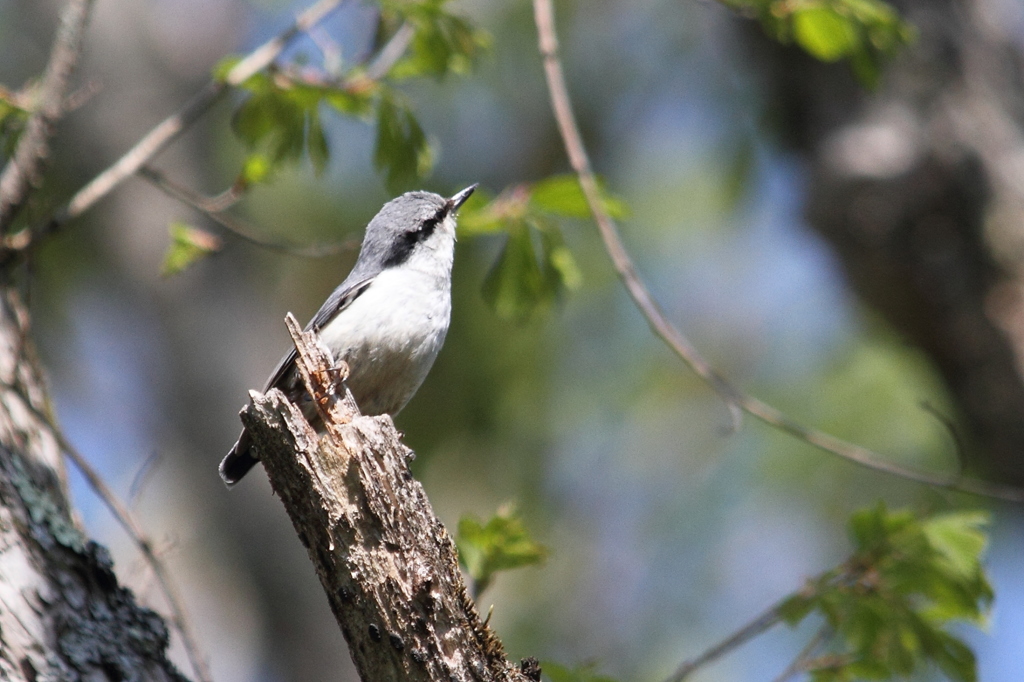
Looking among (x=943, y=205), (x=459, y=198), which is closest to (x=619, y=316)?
(x=943, y=205)

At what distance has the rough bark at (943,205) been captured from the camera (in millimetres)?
5094

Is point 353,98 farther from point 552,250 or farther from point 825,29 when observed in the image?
point 825,29

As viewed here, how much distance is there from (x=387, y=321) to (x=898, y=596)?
190cm

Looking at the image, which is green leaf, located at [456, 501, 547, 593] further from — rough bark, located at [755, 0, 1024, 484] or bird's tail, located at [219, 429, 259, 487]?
rough bark, located at [755, 0, 1024, 484]

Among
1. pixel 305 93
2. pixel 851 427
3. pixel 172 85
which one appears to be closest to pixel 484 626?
pixel 305 93

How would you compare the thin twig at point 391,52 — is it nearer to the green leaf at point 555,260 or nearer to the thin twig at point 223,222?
the thin twig at point 223,222

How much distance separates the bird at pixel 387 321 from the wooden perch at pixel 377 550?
94 centimetres

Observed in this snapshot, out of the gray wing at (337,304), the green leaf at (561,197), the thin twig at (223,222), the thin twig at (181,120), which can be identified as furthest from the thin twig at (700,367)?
the thin twig at (181,120)

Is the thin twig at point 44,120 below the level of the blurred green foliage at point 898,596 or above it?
→ above

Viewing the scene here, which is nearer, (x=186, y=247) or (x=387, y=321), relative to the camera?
(x=387, y=321)

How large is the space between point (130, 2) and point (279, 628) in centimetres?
454

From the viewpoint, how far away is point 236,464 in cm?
344

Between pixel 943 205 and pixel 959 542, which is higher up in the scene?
pixel 943 205

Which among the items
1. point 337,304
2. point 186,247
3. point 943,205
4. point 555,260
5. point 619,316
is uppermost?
point 619,316
